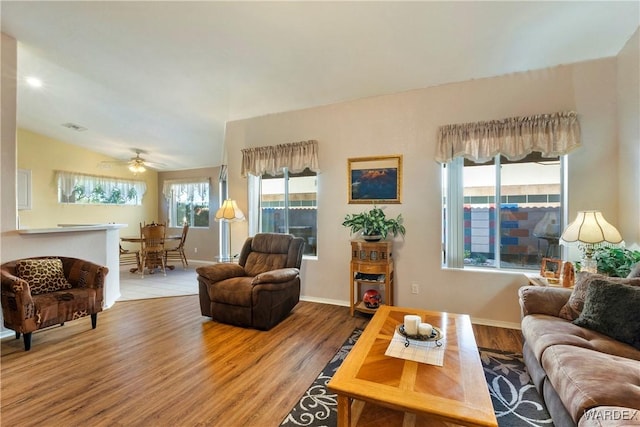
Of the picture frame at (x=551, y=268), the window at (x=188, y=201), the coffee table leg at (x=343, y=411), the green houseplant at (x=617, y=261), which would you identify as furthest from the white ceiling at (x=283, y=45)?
the window at (x=188, y=201)

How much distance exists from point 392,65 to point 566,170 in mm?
2122

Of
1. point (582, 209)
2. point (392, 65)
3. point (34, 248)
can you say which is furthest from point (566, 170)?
point (34, 248)

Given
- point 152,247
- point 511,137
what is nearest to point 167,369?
point 511,137

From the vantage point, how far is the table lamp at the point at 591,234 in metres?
2.27

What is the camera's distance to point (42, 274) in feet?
9.29

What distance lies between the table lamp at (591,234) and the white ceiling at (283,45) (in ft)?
5.30

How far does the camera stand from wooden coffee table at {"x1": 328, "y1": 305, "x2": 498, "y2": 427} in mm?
1183

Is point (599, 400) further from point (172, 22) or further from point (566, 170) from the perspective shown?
point (172, 22)

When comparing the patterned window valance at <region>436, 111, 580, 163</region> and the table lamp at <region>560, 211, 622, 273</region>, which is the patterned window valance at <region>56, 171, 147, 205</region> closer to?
the patterned window valance at <region>436, 111, 580, 163</region>

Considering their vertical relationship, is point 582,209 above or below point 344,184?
below

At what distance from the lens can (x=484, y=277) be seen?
10.4ft

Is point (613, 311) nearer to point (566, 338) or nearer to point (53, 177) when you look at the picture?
point (566, 338)

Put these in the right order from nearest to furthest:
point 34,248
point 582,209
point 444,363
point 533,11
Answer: point 444,363, point 533,11, point 582,209, point 34,248

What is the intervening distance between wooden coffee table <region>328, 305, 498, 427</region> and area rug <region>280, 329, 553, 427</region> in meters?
0.24
